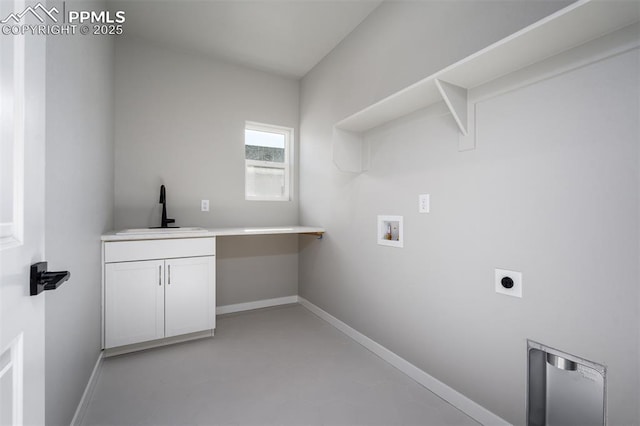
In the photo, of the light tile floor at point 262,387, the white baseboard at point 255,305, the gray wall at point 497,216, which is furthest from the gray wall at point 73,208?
the gray wall at point 497,216

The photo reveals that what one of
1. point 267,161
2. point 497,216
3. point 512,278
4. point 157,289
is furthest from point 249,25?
point 512,278

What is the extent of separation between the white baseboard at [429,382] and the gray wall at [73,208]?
1.82 meters

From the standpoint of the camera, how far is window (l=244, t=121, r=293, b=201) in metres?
3.23

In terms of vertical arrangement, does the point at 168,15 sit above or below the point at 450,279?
above

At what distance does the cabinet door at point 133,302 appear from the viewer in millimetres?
2068

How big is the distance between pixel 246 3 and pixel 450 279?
7.91ft

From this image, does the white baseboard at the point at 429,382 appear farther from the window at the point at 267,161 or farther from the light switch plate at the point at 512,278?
the window at the point at 267,161

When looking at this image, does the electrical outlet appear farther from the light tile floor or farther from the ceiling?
the ceiling

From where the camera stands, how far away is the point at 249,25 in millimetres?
2424

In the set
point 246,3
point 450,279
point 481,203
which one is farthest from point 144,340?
point 246,3

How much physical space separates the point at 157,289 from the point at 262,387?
111cm

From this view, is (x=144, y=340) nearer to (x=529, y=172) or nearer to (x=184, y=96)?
(x=184, y=96)

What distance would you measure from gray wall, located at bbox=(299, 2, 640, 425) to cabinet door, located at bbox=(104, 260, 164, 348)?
5.15 ft

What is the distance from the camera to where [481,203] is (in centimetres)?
151
